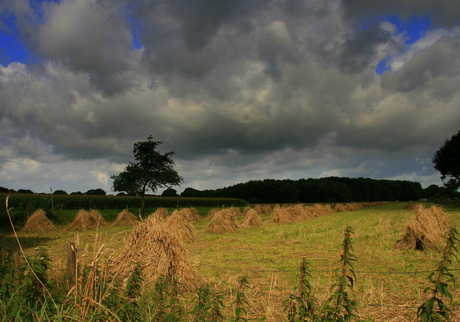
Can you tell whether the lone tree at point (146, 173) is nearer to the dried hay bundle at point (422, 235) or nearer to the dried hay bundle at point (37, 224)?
the dried hay bundle at point (37, 224)

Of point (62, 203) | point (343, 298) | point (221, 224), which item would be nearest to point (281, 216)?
point (221, 224)

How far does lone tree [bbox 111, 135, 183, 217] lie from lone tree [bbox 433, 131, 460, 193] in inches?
1539

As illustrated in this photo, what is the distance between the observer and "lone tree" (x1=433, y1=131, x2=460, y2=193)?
45.0 meters

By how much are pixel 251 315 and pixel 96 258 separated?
2541mm

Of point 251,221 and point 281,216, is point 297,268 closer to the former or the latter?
point 251,221

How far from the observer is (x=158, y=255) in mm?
6938

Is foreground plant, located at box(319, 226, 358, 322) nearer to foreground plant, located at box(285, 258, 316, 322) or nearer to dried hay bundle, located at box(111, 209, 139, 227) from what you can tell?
foreground plant, located at box(285, 258, 316, 322)

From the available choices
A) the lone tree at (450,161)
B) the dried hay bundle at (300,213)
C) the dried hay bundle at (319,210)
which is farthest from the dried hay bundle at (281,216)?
the lone tree at (450,161)

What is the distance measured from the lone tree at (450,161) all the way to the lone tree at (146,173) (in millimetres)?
39102

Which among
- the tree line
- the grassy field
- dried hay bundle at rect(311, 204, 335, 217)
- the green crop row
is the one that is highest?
the tree line

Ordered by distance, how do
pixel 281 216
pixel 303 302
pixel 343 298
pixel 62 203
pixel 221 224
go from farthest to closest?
pixel 62 203 < pixel 281 216 < pixel 221 224 < pixel 303 302 < pixel 343 298

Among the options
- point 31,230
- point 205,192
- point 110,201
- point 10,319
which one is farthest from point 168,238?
point 205,192

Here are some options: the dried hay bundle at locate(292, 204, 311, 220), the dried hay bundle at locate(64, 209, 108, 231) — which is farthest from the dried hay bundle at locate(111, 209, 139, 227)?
the dried hay bundle at locate(292, 204, 311, 220)

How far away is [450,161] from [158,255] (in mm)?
50482
